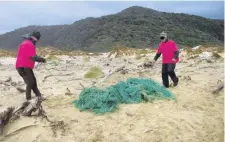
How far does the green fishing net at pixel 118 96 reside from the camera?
7223 millimetres

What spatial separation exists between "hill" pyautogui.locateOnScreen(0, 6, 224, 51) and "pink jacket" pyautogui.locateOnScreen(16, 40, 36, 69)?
57069 millimetres

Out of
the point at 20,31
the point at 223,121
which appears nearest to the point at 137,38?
the point at 20,31

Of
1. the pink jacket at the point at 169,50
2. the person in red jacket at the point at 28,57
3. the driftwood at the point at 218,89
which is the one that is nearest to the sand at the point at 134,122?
the driftwood at the point at 218,89

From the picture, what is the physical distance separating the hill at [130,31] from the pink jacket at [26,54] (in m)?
57.1

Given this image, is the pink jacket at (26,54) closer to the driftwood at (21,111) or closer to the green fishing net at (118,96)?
the green fishing net at (118,96)

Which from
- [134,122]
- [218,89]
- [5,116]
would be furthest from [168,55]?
[5,116]

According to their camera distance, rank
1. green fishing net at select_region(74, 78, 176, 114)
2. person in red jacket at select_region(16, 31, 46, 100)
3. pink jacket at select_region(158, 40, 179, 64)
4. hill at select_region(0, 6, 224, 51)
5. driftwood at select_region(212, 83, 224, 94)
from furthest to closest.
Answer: hill at select_region(0, 6, 224, 51), pink jacket at select_region(158, 40, 179, 64), driftwood at select_region(212, 83, 224, 94), person in red jacket at select_region(16, 31, 46, 100), green fishing net at select_region(74, 78, 176, 114)

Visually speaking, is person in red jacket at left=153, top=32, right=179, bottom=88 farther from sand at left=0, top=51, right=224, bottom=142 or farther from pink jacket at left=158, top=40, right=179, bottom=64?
sand at left=0, top=51, right=224, bottom=142

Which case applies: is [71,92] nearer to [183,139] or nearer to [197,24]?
[183,139]

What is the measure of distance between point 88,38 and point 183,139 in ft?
245

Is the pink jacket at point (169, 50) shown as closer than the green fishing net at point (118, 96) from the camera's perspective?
No

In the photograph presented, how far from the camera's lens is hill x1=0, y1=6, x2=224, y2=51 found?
74.1 meters

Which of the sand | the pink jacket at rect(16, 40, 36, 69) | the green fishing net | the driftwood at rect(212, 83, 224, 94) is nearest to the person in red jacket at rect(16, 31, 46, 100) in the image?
the pink jacket at rect(16, 40, 36, 69)

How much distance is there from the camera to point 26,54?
313 inches
